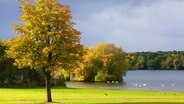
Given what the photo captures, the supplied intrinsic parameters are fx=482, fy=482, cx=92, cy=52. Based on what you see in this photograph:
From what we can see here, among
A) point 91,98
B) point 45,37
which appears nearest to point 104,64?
point 91,98

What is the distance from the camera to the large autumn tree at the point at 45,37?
49.9 meters

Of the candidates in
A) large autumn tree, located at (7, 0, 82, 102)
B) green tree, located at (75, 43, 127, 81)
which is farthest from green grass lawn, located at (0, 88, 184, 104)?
green tree, located at (75, 43, 127, 81)

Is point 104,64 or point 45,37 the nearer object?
point 45,37

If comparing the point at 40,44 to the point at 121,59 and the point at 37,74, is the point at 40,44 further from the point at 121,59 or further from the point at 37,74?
the point at 121,59

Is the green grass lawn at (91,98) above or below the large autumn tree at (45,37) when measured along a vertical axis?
below

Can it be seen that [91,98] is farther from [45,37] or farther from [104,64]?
[104,64]

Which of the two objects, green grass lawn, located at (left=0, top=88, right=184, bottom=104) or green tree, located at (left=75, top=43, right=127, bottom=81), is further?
green tree, located at (left=75, top=43, right=127, bottom=81)

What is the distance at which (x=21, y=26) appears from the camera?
50.4 meters

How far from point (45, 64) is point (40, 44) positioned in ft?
7.06

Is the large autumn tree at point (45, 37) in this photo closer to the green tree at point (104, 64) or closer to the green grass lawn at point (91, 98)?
→ the green grass lawn at point (91, 98)

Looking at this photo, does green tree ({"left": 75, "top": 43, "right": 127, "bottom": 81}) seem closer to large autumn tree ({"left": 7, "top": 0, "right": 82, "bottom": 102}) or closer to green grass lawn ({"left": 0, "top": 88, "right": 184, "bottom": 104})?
green grass lawn ({"left": 0, "top": 88, "right": 184, "bottom": 104})

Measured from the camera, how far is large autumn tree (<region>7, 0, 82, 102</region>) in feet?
164

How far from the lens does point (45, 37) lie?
50062 mm

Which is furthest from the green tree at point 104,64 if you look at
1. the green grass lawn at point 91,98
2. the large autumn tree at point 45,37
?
the large autumn tree at point 45,37
